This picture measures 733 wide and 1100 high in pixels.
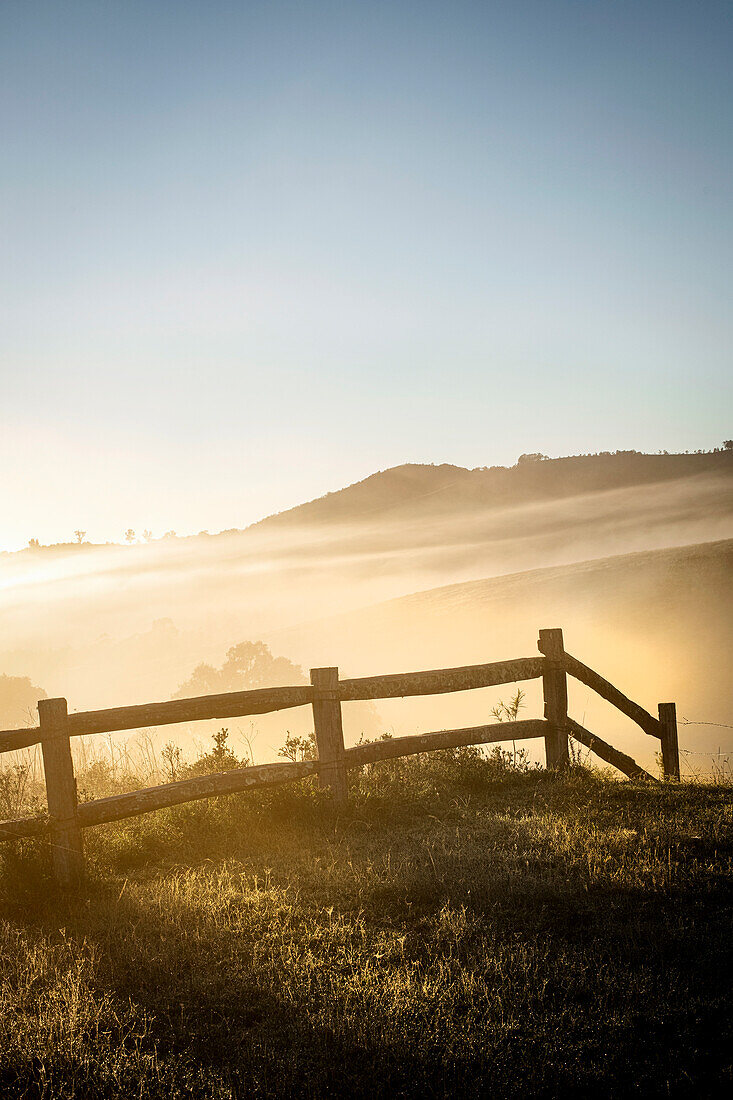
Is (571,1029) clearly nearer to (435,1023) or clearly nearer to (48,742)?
(435,1023)

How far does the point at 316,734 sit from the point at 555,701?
11.1 feet

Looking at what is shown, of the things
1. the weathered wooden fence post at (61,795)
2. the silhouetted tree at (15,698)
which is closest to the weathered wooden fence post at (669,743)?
the weathered wooden fence post at (61,795)

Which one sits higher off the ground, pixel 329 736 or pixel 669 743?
pixel 329 736

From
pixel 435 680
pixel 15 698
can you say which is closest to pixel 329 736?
pixel 435 680

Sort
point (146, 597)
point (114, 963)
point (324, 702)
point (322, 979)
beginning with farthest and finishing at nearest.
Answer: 1. point (146, 597)
2. point (324, 702)
3. point (114, 963)
4. point (322, 979)

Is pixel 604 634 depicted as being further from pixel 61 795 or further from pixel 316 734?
pixel 61 795

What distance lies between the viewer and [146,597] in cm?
19450

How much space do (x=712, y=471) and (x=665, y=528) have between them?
5436 centimetres

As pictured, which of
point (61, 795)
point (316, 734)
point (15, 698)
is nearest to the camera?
point (61, 795)

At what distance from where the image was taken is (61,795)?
21.9 ft

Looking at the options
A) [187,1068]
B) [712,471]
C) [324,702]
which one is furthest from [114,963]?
[712,471]

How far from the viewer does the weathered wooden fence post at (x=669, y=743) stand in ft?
33.1

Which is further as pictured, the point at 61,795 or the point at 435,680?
the point at 435,680

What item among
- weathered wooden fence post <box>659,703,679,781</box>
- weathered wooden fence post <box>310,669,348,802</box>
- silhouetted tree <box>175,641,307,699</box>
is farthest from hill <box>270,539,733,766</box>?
weathered wooden fence post <box>310,669,348,802</box>
